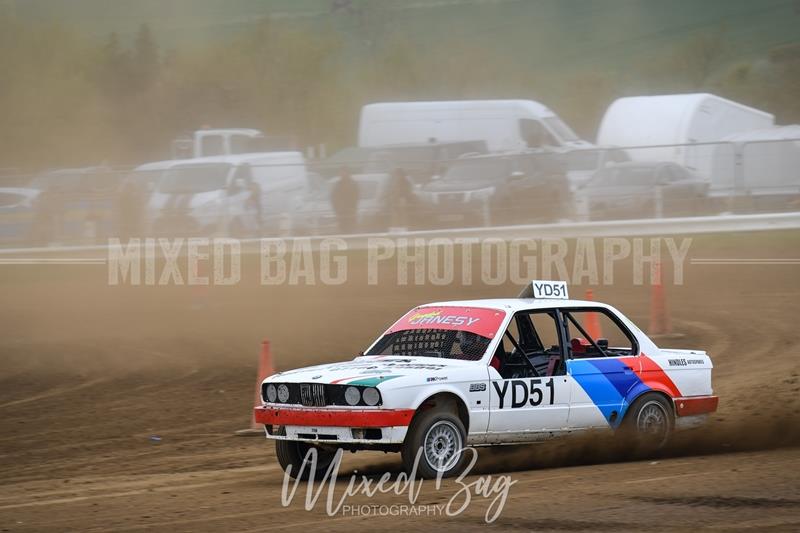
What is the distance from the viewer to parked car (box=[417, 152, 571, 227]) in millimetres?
22562

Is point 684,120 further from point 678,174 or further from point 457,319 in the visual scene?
point 457,319

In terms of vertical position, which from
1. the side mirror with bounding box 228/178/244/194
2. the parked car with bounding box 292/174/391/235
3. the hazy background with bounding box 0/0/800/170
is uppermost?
the hazy background with bounding box 0/0/800/170

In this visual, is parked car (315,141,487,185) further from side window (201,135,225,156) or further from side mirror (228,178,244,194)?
side window (201,135,225,156)

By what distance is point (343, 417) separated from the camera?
7023 millimetres

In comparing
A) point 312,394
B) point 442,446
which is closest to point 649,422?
point 442,446

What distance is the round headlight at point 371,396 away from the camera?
6.98m

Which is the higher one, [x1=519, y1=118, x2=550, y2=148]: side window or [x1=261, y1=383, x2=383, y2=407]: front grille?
[x1=519, y1=118, x2=550, y2=148]: side window

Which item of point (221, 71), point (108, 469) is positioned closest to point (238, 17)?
point (221, 71)

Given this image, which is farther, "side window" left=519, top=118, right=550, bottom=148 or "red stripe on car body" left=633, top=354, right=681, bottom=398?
"side window" left=519, top=118, right=550, bottom=148

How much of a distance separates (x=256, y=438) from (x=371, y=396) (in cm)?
280

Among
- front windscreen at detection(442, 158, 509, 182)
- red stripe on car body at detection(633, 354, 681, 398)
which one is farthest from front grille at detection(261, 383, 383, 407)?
front windscreen at detection(442, 158, 509, 182)

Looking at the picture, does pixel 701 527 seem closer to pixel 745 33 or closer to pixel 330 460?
pixel 330 460

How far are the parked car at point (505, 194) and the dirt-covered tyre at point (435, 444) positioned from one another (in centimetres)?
1553

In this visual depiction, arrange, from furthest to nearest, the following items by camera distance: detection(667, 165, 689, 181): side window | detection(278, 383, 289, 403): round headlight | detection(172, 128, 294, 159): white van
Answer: detection(172, 128, 294, 159): white van < detection(667, 165, 689, 181): side window < detection(278, 383, 289, 403): round headlight
